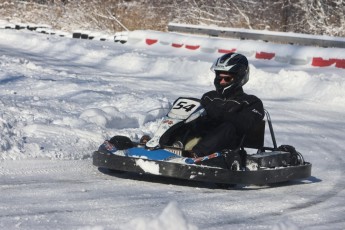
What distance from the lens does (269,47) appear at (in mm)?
22766

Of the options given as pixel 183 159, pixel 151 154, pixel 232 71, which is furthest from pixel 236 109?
pixel 151 154

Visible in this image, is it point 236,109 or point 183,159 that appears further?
point 236,109

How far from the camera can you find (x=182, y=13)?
3509 centimetres

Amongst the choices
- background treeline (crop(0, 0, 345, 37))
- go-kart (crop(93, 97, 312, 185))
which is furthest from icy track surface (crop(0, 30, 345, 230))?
background treeline (crop(0, 0, 345, 37))

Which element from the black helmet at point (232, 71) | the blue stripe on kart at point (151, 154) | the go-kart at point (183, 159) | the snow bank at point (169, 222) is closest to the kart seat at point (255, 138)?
the go-kart at point (183, 159)

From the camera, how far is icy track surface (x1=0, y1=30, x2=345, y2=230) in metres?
6.56

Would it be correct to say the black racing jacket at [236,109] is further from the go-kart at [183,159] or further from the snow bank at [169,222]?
the snow bank at [169,222]

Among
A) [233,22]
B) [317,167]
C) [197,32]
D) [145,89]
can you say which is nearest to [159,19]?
[233,22]

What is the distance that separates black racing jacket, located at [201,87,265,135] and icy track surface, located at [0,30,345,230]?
1.84 feet

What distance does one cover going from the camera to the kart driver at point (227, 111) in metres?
8.26

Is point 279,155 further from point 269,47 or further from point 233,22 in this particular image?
point 233,22

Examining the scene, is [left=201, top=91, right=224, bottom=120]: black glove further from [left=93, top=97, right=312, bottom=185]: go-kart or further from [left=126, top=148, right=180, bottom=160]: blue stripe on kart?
[left=126, top=148, right=180, bottom=160]: blue stripe on kart

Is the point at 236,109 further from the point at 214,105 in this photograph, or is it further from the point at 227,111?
the point at 214,105

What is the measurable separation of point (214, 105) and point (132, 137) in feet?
7.76
